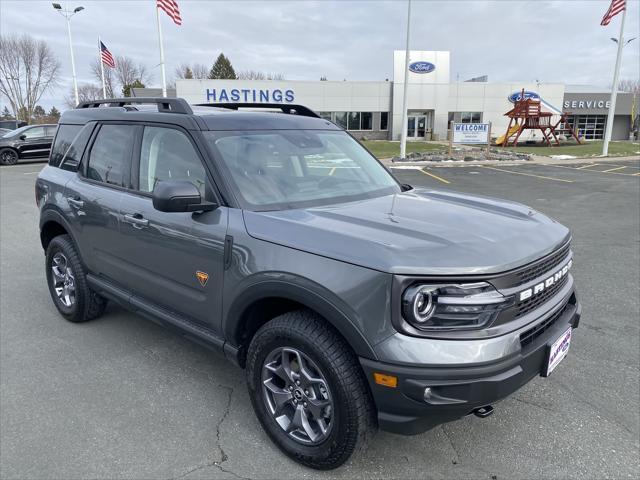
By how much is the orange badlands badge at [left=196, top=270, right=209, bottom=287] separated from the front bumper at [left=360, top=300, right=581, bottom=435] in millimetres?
1132

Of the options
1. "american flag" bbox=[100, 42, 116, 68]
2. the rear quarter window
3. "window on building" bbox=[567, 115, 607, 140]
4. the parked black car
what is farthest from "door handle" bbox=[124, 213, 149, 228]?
"window on building" bbox=[567, 115, 607, 140]

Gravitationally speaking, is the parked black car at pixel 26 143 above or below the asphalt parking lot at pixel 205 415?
above

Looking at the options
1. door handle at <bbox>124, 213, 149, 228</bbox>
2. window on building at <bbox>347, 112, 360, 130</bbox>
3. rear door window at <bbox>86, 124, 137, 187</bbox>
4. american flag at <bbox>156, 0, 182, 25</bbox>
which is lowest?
door handle at <bbox>124, 213, 149, 228</bbox>

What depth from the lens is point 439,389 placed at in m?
2.03

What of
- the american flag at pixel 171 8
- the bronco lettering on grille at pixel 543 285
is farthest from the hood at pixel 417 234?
the american flag at pixel 171 8

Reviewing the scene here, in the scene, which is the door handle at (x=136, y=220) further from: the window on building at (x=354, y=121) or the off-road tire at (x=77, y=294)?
the window on building at (x=354, y=121)

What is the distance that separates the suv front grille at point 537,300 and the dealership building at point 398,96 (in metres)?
38.3

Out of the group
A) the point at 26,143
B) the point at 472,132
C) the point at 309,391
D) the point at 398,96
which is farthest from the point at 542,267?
the point at 398,96

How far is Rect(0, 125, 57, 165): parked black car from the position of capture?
19688 millimetres

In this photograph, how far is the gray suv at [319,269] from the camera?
6.78ft

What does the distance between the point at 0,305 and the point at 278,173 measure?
142 inches

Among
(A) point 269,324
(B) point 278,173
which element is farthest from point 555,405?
(B) point 278,173

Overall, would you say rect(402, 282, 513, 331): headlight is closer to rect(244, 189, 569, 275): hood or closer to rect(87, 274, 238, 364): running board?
rect(244, 189, 569, 275): hood

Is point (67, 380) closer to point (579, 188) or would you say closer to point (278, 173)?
point (278, 173)
